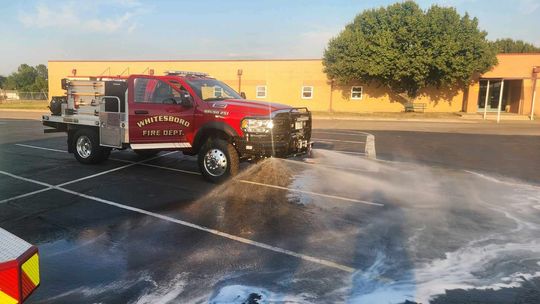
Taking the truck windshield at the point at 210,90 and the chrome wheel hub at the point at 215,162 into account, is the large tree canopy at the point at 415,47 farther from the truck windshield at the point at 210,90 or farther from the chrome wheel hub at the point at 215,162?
the chrome wheel hub at the point at 215,162

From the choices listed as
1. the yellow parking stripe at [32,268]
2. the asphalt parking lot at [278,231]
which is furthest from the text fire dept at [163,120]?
the yellow parking stripe at [32,268]

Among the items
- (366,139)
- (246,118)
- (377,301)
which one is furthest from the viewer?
(366,139)

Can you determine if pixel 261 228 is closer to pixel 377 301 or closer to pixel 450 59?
pixel 377 301

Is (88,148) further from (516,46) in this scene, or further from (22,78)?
(22,78)

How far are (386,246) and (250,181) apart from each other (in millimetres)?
4047

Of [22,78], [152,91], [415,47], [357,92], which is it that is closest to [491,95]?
[415,47]

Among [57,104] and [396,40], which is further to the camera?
[396,40]

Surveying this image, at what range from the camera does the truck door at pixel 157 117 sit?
8.66 meters

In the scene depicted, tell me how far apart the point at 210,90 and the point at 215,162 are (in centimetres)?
170

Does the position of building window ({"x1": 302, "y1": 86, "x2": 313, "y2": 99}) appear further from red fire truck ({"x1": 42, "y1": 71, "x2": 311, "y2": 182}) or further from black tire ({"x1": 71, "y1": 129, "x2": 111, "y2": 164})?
black tire ({"x1": 71, "y1": 129, "x2": 111, "y2": 164})

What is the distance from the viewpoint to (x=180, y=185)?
8.26 m

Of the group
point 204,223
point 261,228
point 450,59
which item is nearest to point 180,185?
point 204,223

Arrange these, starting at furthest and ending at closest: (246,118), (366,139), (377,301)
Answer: (366,139), (246,118), (377,301)

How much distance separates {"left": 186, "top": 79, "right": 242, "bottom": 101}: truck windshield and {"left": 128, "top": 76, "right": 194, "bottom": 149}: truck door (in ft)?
1.04
